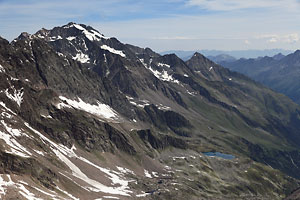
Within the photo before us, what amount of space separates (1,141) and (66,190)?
46135mm

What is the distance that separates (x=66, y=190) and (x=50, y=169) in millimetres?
14884

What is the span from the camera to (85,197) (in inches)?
7849

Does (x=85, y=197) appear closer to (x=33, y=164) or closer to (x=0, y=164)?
(x=33, y=164)

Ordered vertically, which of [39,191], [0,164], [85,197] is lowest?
[85,197]

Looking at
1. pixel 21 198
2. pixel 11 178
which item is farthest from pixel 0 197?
pixel 11 178

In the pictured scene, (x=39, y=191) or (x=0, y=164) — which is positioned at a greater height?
(x=0, y=164)

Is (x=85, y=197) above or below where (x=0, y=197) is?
below

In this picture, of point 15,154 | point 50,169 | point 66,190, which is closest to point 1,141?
point 15,154

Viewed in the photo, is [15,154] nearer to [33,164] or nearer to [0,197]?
[33,164]

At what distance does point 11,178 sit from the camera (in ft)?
562

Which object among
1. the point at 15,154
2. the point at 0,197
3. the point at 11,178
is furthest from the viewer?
the point at 15,154

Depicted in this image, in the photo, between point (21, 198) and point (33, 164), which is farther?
point (33, 164)

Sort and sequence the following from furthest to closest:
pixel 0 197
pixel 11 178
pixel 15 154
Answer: pixel 15 154
pixel 11 178
pixel 0 197

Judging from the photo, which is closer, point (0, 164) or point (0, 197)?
point (0, 197)
